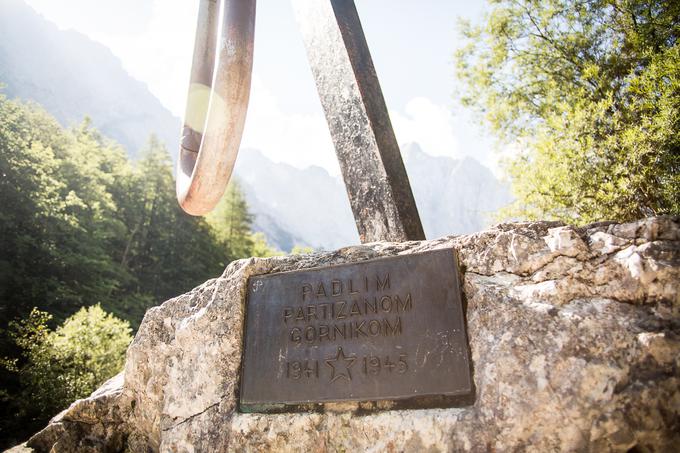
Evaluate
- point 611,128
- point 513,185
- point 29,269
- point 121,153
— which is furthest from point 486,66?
point 121,153

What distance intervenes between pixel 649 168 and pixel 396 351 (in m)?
4.35

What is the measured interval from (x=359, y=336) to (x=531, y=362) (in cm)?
71

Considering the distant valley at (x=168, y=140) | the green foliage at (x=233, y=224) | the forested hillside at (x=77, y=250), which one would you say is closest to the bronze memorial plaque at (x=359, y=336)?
the forested hillside at (x=77, y=250)

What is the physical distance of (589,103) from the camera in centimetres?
586

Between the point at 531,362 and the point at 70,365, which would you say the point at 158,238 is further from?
the point at 531,362

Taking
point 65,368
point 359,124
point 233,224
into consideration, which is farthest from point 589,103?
point 233,224

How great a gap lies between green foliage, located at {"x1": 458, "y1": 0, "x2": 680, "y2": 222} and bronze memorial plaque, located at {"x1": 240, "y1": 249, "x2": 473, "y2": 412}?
151 inches

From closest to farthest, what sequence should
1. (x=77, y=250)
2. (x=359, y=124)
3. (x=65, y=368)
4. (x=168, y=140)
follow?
(x=359, y=124), (x=65, y=368), (x=77, y=250), (x=168, y=140)

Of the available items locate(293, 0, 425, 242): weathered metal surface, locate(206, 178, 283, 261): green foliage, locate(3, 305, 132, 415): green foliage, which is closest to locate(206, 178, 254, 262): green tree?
locate(206, 178, 283, 261): green foliage

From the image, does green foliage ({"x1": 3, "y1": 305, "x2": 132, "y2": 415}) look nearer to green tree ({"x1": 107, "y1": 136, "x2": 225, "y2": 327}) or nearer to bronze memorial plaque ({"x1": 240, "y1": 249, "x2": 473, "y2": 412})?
bronze memorial plaque ({"x1": 240, "y1": 249, "x2": 473, "y2": 412})

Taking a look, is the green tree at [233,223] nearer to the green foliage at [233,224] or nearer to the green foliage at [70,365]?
the green foliage at [233,224]

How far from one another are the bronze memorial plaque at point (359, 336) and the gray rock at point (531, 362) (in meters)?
0.06

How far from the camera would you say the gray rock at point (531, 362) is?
4.38ft

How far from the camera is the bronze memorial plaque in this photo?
167cm
